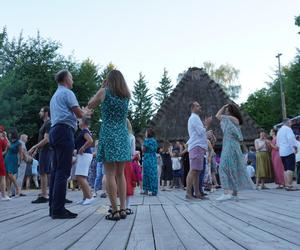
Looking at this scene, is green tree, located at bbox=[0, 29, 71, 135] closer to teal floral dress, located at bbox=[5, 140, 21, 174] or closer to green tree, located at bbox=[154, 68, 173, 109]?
teal floral dress, located at bbox=[5, 140, 21, 174]

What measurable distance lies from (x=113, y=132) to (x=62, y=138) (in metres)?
0.80

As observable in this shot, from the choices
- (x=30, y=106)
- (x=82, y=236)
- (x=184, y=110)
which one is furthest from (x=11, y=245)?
(x=30, y=106)

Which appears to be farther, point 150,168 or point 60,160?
point 150,168

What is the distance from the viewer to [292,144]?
1300cm

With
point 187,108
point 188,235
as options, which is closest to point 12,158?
point 188,235

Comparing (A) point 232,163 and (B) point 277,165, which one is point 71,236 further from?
(B) point 277,165

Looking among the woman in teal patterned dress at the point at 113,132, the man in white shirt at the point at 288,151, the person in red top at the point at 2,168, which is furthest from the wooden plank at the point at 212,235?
the man in white shirt at the point at 288,151

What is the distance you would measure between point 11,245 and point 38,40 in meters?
40.0

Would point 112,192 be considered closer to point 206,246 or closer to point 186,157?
point 206,246

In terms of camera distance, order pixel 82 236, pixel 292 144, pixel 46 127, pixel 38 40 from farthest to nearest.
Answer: pixel 38 40
pixel 292 144
pixel 46 127
pixel 82 236

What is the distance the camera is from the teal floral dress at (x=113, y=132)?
6016mm

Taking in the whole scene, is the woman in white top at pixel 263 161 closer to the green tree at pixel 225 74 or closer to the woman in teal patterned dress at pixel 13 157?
the woman in teal patterned dress at pixel 13 157

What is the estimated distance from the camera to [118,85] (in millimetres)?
6109

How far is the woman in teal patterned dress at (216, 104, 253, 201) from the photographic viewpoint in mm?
9500
